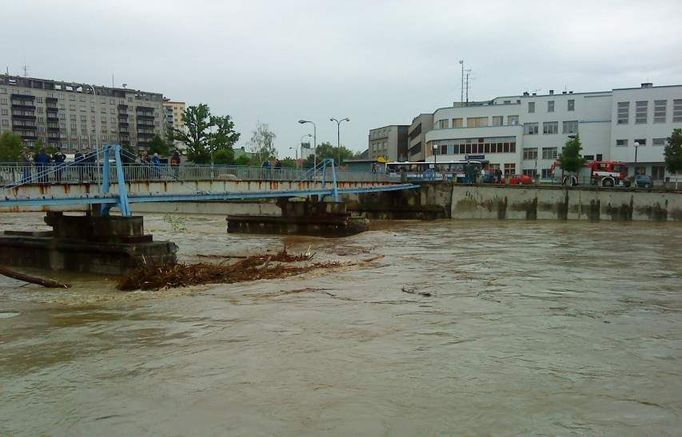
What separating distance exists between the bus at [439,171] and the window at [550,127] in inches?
451

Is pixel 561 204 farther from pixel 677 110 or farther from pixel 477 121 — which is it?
pixel 477 121

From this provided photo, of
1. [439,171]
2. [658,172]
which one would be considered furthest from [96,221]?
[658,172]

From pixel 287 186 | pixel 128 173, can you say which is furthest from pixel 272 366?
pixel 287 186

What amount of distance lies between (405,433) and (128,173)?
20549mm

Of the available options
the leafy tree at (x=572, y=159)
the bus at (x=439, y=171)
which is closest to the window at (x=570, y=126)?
the leafy tree at (x=572, y=159)

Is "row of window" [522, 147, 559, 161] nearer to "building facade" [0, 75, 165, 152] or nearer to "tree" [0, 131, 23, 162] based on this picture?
"tree" [0, 131, 23, 162]

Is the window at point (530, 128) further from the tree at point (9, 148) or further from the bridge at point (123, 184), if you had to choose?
the tree at point (9, 148)

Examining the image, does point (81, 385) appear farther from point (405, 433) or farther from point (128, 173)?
point (128, 173)

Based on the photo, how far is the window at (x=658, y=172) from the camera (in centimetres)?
7006

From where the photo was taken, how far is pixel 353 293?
15773mm

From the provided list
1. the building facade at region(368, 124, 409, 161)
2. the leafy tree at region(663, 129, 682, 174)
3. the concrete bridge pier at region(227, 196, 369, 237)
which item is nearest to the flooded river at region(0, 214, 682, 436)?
the concrete bridge pier at region(227, 196, 369, 237)

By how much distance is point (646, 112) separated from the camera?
6975 centimetres

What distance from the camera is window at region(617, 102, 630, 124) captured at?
232 feet

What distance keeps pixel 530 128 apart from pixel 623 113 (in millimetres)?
12214
